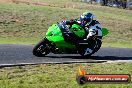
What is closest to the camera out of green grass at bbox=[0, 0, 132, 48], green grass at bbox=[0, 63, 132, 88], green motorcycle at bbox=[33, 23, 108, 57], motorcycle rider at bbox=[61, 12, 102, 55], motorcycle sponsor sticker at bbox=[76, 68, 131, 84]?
motorcycle sponsor sticker at bbox=[76, 68, 131, 84]

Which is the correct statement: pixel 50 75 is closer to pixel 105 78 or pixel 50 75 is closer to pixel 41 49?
pixel 105 78

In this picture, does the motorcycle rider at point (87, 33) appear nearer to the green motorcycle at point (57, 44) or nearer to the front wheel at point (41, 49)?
the green motorcycle at point (57, 44)

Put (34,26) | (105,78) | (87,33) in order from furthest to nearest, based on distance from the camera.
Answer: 1. (34,26)
2. (87,33)
3. (105,78)

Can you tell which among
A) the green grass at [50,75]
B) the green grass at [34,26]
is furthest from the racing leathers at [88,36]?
the green grass at [34,26]

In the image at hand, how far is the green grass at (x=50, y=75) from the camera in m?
8.86

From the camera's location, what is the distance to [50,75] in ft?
32.4

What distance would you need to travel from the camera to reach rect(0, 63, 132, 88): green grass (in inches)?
349

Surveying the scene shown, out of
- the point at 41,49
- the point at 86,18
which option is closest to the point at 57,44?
the point at 41,49

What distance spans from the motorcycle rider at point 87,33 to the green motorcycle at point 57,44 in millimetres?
118

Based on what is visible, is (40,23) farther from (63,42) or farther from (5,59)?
(5,59)

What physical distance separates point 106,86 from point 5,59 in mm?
4349

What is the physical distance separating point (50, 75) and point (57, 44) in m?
4.56

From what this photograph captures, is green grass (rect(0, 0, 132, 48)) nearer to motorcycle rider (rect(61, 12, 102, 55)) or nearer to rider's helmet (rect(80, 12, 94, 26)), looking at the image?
motorcycle rider (rect(61, 12, 102, 55))

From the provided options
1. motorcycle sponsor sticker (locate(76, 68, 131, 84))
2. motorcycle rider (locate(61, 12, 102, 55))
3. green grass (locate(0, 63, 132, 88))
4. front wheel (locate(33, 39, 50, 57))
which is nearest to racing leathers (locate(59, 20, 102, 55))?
motorcycle rider (locate(61, 12, 102, 55))
